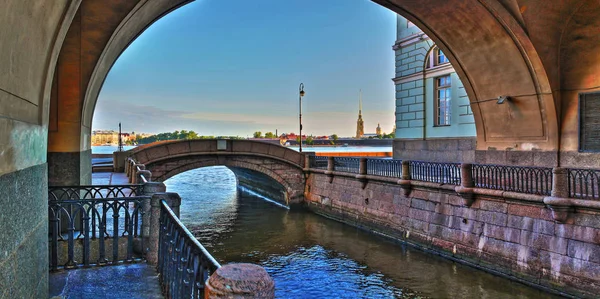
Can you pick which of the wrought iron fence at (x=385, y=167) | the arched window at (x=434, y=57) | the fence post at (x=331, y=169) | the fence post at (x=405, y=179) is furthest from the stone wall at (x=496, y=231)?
the arched window at (x=434, y=57)

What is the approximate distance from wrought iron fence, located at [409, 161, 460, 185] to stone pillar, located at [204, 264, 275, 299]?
11.6 m

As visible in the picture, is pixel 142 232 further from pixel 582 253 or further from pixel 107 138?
pixel 107 138

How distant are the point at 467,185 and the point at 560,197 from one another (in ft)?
9.16

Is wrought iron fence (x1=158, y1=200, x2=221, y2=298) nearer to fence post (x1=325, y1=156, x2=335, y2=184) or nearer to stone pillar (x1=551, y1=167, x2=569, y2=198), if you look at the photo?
stone pillar (x1=551, y1=167, x2=569, y2=198)

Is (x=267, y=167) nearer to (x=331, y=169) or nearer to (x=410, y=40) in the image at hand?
(x=331, y=169)

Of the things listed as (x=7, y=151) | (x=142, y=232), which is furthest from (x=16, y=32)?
(x=142, y=232)

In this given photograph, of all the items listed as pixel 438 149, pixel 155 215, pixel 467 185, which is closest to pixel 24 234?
pixel 155 215

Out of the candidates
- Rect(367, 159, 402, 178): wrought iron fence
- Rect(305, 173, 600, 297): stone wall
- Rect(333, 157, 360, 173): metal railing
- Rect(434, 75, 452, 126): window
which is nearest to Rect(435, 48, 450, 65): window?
Rect(434, 75, 452, 126): window

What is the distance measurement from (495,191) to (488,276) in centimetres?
230

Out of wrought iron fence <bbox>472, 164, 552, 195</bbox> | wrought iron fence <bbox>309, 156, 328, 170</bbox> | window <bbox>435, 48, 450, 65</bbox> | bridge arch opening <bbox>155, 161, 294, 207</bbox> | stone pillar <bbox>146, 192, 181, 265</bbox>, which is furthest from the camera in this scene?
wrought iron fence <bbox>309, 156, 328, 170</bbox>

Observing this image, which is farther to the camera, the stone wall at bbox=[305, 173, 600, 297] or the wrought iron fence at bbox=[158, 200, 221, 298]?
the stone wall at bbox=[305, 173, 600, 297]

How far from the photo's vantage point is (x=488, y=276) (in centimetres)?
1064

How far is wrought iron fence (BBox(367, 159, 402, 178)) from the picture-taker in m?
15.5

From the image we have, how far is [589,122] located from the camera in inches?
481
